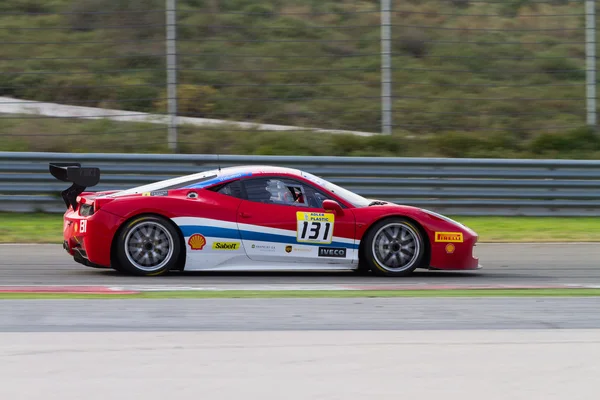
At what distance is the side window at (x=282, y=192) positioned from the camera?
9453 millimetres

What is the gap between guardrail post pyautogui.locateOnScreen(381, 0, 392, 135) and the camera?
1565 cm

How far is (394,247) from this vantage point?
9.55 metres

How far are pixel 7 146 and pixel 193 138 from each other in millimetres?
2983

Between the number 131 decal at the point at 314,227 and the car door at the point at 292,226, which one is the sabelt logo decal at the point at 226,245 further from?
the number 131 decal at the point at 314,227

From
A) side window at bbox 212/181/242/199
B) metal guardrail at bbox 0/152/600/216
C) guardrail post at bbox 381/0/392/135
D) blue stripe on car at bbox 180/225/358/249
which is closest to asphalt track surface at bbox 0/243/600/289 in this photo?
blue stripe on car at bbox 180/225/358/249

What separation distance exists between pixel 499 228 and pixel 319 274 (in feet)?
15.6

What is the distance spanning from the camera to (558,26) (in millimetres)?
17156

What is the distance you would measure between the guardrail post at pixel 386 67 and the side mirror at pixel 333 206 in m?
6.51

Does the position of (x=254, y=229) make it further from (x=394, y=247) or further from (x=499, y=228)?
(x=499, y=228)

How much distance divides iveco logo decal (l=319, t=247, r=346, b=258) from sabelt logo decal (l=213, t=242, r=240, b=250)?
814mm
